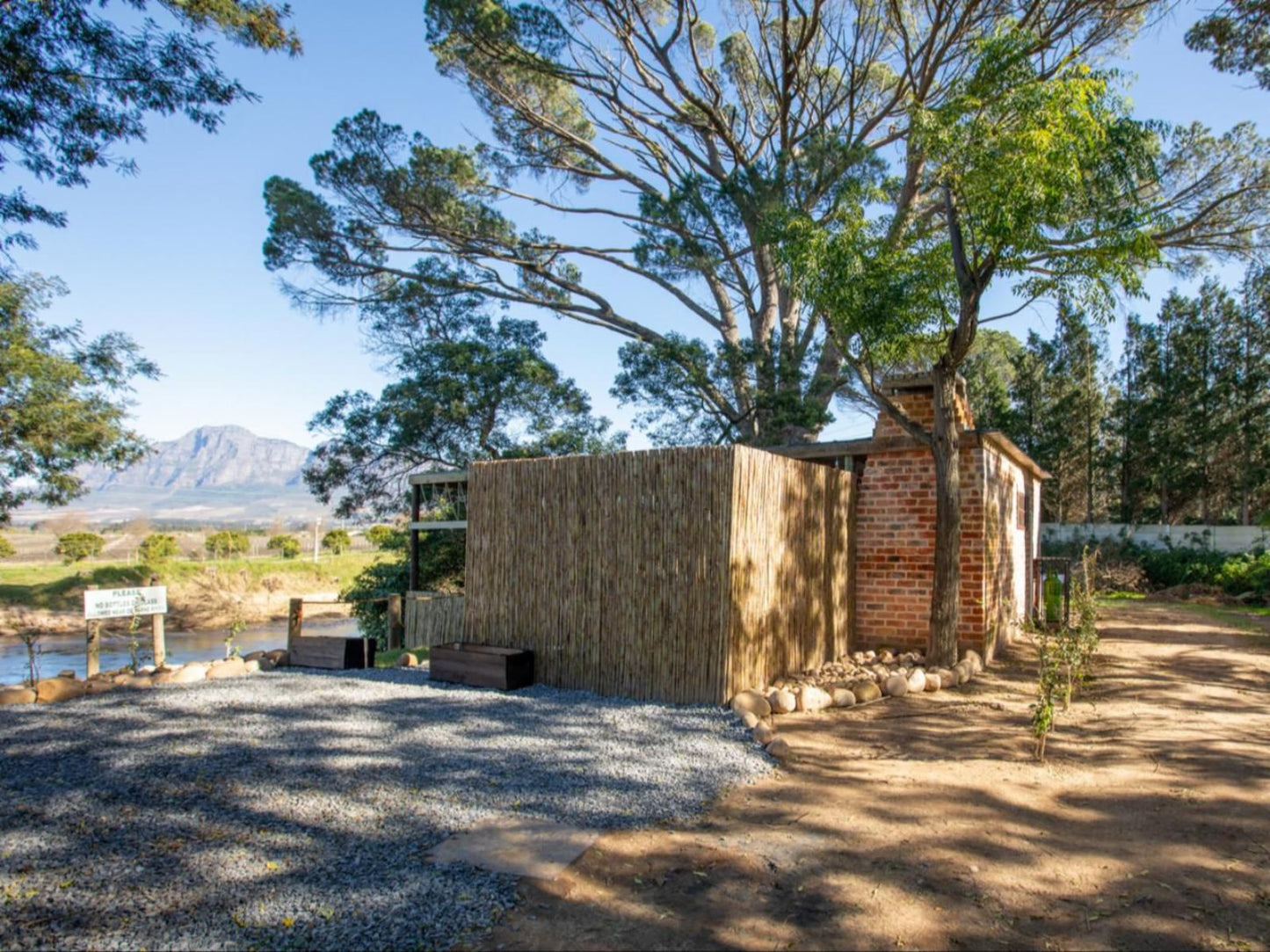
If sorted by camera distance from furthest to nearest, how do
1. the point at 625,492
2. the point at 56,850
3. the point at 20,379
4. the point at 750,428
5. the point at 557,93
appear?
the point at 557,93
the point at 750,428
the point at 20,379
the point at 625,492
the point at 56,850

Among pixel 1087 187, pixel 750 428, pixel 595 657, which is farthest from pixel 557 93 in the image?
pixel 595 657

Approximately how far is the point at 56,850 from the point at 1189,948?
144 inches

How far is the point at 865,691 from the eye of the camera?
5344 millimetres

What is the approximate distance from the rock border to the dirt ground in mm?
181

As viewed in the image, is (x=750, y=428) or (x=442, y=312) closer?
(x=750, y=428)

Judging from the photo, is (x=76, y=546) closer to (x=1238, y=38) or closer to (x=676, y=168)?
(x=676, y=168)

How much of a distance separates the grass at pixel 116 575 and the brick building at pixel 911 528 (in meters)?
14.8

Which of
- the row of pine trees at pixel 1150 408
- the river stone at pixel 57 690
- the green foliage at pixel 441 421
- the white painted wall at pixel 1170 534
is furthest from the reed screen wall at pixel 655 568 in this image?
the row of pine trees at pixel 1150 408

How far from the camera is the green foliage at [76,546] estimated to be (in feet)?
76.3

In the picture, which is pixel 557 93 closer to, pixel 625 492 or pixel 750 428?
pixel 750 428

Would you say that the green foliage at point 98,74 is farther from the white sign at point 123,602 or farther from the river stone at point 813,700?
the river stone at point 813,700

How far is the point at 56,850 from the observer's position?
2.58 m

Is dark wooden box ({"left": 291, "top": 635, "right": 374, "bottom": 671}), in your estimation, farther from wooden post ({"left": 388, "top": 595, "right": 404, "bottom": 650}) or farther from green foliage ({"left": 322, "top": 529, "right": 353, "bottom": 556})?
green foliage ({"left": 322, "top": 529, "right": 353, "bottom": 556})

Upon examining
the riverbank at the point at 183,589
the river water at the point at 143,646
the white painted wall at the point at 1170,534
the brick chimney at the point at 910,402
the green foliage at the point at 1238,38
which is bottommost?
the river water at the point at 143,646
